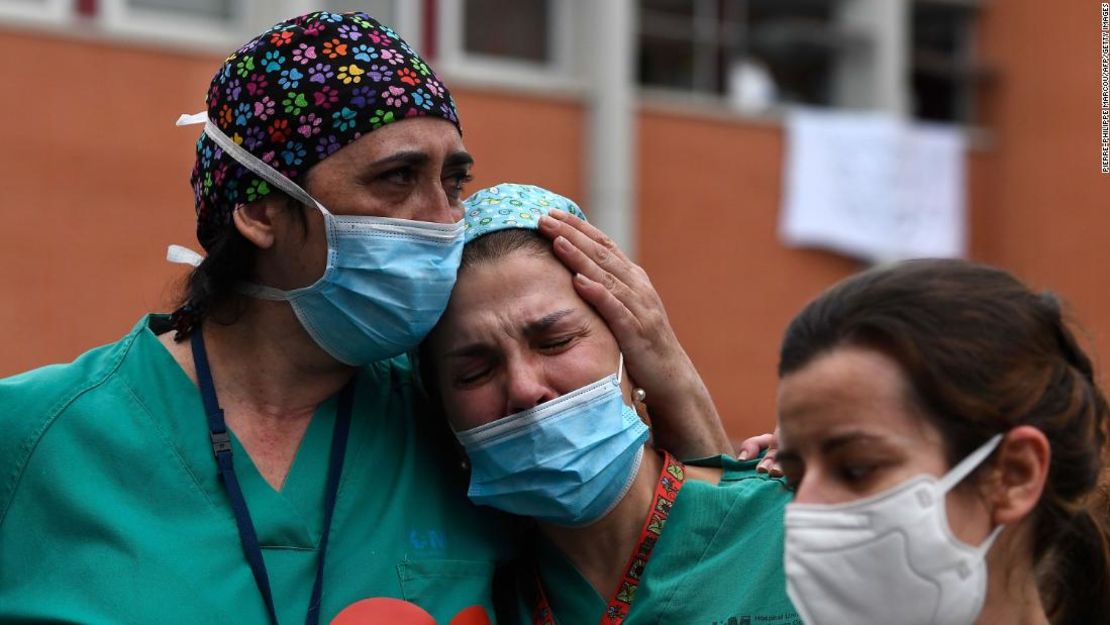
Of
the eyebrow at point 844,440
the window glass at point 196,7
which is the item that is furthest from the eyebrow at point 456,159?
the window glass at point 196,7

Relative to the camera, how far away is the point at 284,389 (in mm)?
3369

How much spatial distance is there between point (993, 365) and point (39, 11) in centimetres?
757

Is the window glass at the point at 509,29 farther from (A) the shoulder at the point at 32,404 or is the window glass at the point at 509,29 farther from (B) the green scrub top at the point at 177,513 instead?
(A) the shoulder at the point at 32,404

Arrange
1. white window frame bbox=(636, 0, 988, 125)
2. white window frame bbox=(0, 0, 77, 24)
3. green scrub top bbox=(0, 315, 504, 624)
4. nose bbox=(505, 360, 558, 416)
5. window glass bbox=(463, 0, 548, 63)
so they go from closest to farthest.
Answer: green scrub top bbox=(0, 315, 504, 624) < nose bbox=(505, 360, 558, 416) < white window frame bbox=(0, 0, 77, 24) < window glass bbox=(463, 0, 548, 63) < white window frame bbox=(636, 0, 988, 125)

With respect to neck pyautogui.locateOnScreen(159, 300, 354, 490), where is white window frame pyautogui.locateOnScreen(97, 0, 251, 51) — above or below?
above

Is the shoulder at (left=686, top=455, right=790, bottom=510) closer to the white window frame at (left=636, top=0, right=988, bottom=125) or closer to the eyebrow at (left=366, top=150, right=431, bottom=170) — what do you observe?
the eyebrow at (left=366, top=150, right=431, bottom=170)

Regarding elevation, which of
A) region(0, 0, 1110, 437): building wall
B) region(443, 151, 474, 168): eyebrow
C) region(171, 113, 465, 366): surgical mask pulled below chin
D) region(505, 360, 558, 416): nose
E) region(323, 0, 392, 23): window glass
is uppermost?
region(323, 0, 392, 23): window glass

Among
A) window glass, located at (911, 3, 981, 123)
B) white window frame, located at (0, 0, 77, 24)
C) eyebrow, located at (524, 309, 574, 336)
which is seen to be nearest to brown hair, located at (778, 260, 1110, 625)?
eyebrow, located at (524, 309, 574, 336)

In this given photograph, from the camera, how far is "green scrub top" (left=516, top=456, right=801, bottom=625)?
3.13m

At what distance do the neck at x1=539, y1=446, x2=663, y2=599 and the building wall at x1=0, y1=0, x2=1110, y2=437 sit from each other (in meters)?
3.72

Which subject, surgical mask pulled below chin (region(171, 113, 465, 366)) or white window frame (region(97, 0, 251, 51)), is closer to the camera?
surgical mask pulled below chin (region(171, 113, 465, 366))

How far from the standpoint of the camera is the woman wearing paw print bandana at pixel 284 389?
3.10 meters


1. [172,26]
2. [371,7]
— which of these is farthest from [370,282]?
[371,7]

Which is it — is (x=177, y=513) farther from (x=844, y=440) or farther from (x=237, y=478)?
(x=844, y=440)
